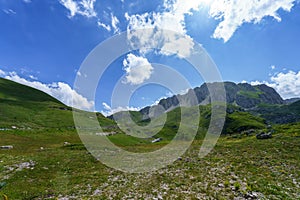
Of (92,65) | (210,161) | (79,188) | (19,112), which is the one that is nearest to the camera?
(79,188)

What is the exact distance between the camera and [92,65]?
21.5 metres

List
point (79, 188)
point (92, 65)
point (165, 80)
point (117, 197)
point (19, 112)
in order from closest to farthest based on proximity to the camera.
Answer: point (117, 197) → point (79, 188) → point (92, 65) → point (165, 80) → point (19, 112)

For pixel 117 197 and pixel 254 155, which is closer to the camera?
pixel 117 197

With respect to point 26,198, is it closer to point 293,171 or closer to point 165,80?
point 165,80

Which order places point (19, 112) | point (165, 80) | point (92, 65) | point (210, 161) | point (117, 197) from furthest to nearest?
point (19, 112) → point (165, 80) → point (210, 161) → point (92, 65) → point (117, 197)

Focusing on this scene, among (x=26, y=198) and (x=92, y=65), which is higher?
(x=92, y=65)

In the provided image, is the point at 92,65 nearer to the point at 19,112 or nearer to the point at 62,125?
the point at 62,125

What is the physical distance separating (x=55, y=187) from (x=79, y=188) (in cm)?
270

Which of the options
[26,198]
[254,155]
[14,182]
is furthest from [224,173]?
[14,182]

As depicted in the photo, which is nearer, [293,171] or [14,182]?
[14,182]

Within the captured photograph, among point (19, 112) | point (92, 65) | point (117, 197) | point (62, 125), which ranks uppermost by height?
point (19, 112)

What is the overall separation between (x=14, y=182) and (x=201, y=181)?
1975 cm

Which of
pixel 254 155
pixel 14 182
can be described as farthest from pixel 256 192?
pixel 14 182

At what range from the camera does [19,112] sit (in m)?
115
